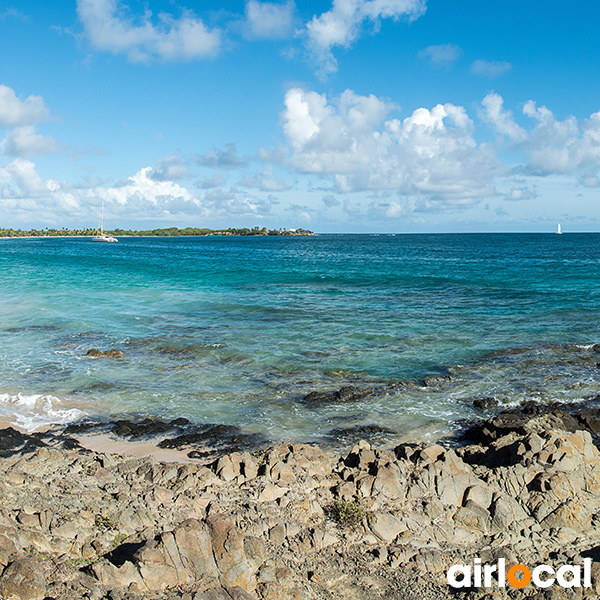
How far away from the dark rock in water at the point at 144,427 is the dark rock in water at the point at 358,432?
426cm

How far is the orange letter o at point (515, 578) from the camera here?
714cm

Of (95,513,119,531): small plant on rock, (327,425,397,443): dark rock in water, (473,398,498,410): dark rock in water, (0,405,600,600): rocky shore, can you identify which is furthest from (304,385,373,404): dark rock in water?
(95,513,119,531): small plant on rock

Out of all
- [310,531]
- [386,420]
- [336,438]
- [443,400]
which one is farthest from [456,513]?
[443,400]

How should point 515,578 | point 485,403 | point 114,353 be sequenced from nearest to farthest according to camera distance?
point 515,578
point 485,403
point 114,353

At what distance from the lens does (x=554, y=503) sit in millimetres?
8633

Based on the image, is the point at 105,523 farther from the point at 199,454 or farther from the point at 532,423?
the point at 532,423

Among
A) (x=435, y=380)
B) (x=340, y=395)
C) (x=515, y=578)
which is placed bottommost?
(x=515, y=578)

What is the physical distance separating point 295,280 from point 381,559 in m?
44.6

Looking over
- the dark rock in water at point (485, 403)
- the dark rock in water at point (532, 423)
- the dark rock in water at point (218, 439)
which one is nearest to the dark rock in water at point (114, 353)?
the dark rock in water at point (218, 439)

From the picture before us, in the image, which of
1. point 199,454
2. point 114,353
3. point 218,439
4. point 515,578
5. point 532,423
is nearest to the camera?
point 515,578

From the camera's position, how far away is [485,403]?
15.6 meters

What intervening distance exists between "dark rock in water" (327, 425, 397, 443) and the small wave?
7569 millimetres

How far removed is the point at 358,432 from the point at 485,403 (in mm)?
4616

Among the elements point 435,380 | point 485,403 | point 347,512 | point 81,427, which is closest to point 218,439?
point 81,427
